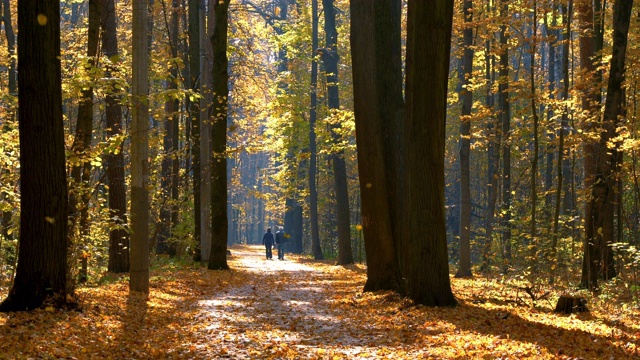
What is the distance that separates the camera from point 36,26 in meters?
8.91

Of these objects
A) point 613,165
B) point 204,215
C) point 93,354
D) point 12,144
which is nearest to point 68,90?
point 12,144

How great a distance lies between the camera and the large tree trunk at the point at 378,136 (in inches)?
536

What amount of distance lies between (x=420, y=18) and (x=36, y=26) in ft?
18.6

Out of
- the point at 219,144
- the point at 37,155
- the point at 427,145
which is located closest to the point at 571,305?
the point at 427,145

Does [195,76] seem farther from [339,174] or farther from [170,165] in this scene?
[339,174]

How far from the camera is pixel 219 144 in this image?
2017cm

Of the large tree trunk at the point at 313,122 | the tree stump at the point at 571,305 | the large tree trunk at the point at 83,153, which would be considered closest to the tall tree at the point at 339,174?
the large tree trunk at the point at 313,122

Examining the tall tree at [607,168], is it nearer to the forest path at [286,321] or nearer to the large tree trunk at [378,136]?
the large tree trunk at [378,136]

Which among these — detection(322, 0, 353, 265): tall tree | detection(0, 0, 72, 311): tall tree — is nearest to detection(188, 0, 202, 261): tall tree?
detection(322, 0, 353, 265): tall tree

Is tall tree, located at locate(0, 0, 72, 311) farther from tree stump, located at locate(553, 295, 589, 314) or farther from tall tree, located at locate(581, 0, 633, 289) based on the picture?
tall tree, located at locate(581, 0, 633, 289)

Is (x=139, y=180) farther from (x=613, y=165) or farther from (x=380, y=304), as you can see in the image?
(x=613, y=165)

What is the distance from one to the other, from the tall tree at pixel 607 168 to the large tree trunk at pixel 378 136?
4.09 metres

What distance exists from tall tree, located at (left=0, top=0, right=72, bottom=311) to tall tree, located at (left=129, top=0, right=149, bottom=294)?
3.02m

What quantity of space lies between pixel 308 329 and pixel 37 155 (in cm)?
449
